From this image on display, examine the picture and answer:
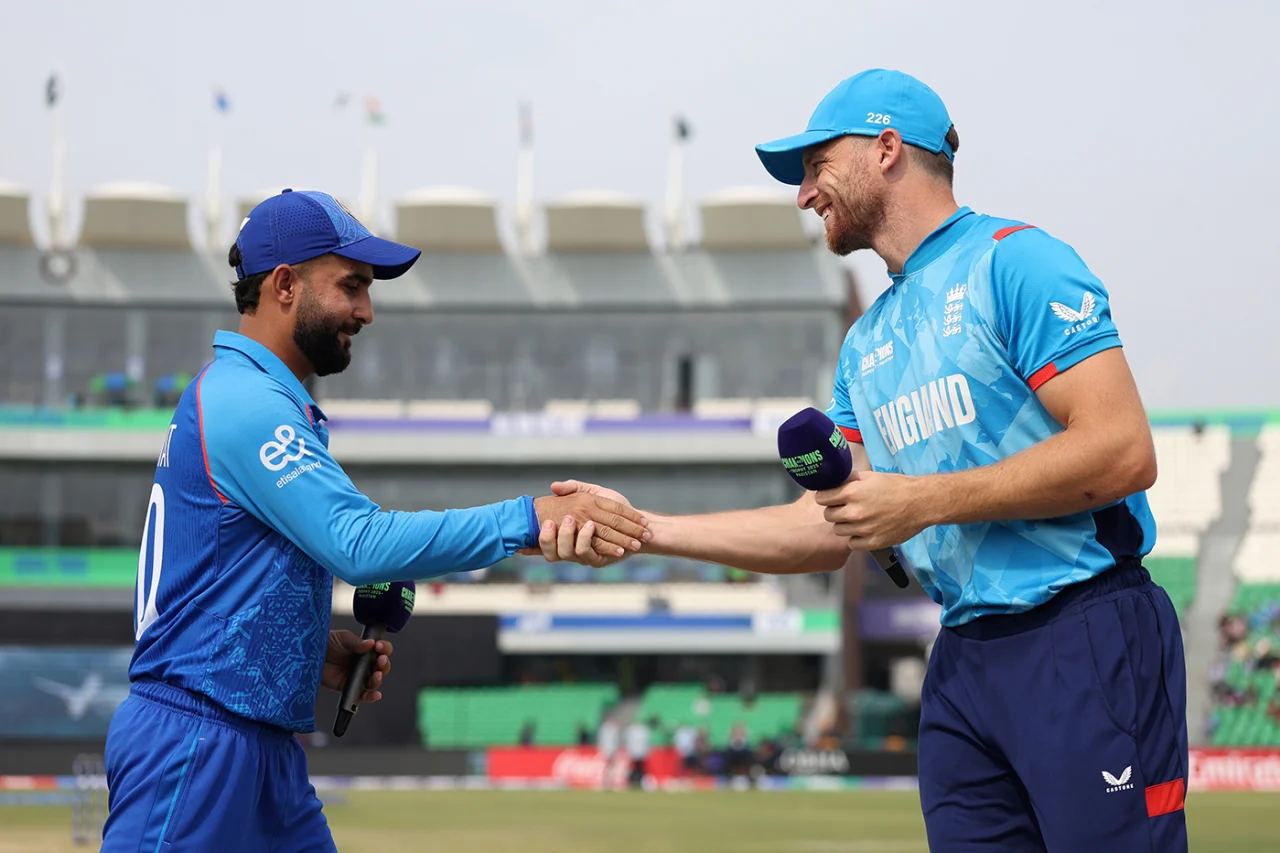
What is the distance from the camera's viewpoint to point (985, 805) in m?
A: 3.82

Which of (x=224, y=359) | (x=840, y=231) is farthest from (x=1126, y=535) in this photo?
(x=224, y=359)

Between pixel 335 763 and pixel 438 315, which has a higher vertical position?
pixel 438 315

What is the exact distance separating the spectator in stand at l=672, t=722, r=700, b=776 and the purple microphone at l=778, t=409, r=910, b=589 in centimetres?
2882

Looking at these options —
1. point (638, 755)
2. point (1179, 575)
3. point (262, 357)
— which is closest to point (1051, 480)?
point (262, 357)

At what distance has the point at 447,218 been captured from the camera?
44.7 meters

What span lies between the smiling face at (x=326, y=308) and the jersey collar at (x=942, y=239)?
1612 millimetres

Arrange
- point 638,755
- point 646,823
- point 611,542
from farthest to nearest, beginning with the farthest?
point 638,755 → point 646,823 → point 611,542

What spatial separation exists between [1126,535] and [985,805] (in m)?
0.81

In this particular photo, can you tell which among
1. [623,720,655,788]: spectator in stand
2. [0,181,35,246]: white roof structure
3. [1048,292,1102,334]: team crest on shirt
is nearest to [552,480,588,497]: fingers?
[1048,292,1102,334]: team crest on shirt

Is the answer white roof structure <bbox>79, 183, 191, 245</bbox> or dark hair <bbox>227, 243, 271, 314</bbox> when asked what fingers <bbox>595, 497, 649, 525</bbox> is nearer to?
dark hair <bbox>227, 243, 271, 314</bbox>

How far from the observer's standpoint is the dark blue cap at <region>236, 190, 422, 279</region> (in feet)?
13.9

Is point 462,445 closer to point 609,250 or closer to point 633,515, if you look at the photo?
point 609,250

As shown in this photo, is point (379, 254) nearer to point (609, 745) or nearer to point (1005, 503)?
point (1005, 503)

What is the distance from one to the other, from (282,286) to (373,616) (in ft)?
3.79
